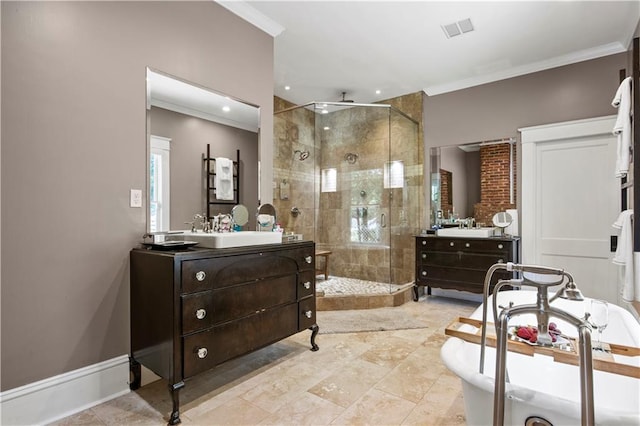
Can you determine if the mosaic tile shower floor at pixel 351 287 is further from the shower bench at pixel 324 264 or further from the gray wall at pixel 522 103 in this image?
the gray wall at pixel 522 103

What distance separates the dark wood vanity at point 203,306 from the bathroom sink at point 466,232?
8.36 feet

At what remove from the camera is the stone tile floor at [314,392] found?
1780mm

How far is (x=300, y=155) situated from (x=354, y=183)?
962 millimetres

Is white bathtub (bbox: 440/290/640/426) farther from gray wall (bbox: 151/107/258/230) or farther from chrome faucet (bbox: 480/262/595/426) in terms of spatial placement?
gray wall (bbox: 151/107/258/230)

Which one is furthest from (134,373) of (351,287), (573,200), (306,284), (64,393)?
(573,200)

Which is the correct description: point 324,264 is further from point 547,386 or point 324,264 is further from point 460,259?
point 547,386

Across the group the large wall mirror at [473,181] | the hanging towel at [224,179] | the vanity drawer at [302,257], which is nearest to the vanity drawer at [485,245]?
the large wall mirror at [473,181]

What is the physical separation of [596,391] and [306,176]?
13.1ft

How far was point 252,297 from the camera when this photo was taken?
85.1 inches

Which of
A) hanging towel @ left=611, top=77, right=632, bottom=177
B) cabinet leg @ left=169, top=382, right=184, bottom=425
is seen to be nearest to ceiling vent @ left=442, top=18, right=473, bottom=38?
hanging towel @ left=611, top=77, right=632, bottom=177

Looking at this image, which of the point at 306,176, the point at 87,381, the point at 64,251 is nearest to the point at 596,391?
the point at 87,381

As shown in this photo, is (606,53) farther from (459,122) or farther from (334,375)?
(334,375)

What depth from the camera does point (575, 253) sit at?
363 cm

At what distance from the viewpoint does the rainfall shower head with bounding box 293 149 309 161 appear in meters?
4.90
